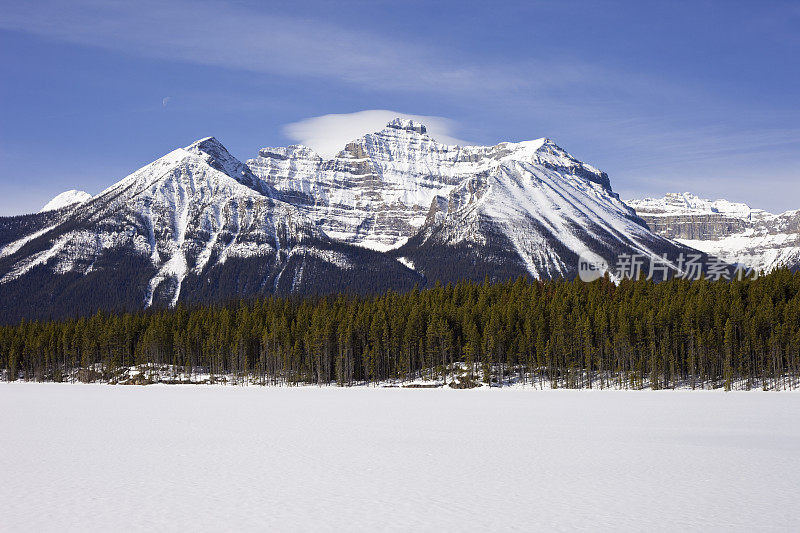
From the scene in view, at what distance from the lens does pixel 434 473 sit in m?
31.4

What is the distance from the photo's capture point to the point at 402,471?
32125 millimetres

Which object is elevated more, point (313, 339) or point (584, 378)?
point (313, 339)

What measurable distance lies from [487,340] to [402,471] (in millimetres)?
80164

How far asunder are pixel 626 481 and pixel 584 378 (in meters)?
88.8

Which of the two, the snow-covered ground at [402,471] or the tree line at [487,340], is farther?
the tree line at [487,340]

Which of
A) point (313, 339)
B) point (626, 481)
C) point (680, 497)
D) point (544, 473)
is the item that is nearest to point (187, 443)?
point (544, 473)

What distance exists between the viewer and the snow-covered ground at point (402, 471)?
23.2m

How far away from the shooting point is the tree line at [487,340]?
104 metres

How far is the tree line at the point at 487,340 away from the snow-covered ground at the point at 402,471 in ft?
146

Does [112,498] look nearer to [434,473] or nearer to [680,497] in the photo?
[434,473]

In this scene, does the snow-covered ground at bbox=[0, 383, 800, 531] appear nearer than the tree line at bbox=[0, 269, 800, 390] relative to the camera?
Yes

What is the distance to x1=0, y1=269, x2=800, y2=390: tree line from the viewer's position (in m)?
104

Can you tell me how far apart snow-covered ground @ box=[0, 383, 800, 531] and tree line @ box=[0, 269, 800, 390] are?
44.6 metres

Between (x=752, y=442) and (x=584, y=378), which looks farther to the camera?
(x=584, y=378)
